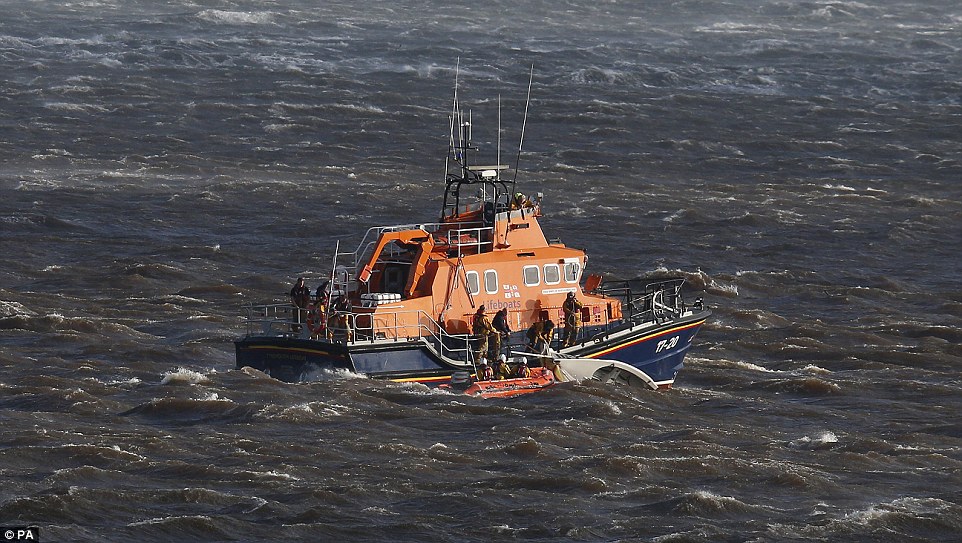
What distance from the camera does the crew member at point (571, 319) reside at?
123ft

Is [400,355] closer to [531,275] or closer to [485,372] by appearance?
[485,372]

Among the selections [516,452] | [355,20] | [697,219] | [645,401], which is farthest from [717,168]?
[355,20]

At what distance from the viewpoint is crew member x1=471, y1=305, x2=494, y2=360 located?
36.4 m

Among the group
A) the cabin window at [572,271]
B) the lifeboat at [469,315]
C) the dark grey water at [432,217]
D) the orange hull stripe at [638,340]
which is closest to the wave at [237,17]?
the dark grey water at [432,217]

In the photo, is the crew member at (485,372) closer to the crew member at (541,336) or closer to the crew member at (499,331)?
the crew member at (499,331)

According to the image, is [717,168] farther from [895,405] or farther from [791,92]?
[895,405]

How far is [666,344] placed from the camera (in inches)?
1524

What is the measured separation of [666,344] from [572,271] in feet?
8.99

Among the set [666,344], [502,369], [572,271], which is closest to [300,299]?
[502,369]

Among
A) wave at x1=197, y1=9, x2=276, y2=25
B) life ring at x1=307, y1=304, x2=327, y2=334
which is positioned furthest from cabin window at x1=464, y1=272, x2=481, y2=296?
wave at x1=197, y1=9, x2=276, y2=25

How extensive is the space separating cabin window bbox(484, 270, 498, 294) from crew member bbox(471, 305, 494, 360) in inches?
35.9

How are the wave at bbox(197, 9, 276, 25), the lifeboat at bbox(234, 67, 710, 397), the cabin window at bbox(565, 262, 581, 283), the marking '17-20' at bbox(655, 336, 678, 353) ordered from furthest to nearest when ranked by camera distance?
1. the wave at bbox(197, 9, 276, 25)
2. the marking '17-20' at bbox(655, 336, 678, 353)
3. the cabin window at bbox(565, 262, 581, 283)
4. the lifeboat at bbox(234, 67, 710, 397)

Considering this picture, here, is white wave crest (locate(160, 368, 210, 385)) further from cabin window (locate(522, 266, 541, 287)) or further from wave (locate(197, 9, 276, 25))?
wave (locate(197, 9, 276, 25))

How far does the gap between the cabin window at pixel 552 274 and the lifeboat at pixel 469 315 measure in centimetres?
2
